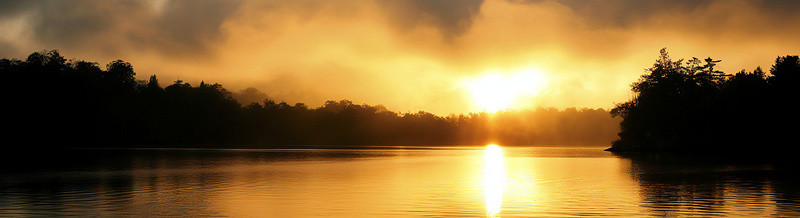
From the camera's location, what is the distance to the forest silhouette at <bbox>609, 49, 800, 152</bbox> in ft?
290

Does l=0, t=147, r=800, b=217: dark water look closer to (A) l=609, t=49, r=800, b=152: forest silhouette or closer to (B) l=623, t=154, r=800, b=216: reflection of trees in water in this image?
(B) l=623, t=154, r=800, b=216: reflection of trees in water

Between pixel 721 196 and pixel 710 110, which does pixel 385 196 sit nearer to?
pixel 721 196

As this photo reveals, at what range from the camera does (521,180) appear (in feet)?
133

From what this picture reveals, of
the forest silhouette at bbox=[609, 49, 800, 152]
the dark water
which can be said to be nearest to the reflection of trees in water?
the dark water

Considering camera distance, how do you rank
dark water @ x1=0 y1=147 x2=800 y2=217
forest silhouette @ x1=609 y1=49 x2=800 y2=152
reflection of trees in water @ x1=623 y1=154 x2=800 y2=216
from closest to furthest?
1. dark water @ x1=0 y1=147 x2=800 y2=217
2. reflection of trees in water @ x1=623 y1=154 x2=800 y2=216
3. forest silhouette @ x1=609 y1=49 x2=800 y2=152

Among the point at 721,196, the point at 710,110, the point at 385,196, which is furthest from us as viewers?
the point at 710,110

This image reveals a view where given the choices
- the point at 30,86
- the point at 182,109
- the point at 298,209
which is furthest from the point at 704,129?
the point at 182,109

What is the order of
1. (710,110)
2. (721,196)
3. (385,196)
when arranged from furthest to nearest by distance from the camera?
(710,110), (385,196), (721,196)

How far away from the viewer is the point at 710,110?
96.6 metres

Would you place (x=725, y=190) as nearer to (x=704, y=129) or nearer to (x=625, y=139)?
(x=704, y=129)

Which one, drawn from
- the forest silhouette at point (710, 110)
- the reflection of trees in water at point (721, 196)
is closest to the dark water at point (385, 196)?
the reflection of trees in water at point (721, 196)

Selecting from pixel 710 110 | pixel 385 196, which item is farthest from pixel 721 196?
pixel 710 110

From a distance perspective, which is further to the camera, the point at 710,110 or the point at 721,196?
the point at 710,110

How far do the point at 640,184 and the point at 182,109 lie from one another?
175m
